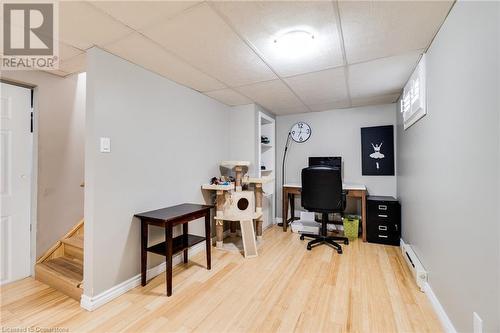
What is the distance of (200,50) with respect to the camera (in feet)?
6.13

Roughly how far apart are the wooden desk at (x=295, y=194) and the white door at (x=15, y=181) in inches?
129

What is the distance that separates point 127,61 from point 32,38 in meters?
0.63

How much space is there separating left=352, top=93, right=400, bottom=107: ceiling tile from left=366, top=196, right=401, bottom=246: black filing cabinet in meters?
1.48

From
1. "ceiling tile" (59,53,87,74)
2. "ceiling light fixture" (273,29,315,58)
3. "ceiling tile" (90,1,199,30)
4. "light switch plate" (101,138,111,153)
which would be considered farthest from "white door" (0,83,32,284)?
"ceiling light fixture" (273,29,315,58)

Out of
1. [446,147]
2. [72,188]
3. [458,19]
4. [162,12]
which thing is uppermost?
[162,12]

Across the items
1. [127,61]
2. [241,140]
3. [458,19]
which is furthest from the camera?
[241,140]

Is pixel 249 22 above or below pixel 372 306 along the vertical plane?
above

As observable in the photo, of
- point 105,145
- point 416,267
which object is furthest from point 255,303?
point 105,145

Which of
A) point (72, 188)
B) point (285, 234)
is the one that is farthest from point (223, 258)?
point (72, 188)

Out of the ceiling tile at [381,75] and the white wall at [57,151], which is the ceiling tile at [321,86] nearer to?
the ceiling tile at [381,75]

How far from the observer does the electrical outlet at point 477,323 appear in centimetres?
108

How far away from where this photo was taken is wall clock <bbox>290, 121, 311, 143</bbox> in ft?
13.7

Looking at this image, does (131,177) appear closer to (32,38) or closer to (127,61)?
(127,61)

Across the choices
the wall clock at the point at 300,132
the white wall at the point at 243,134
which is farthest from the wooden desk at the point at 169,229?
the wall clock at the point at 300,132
